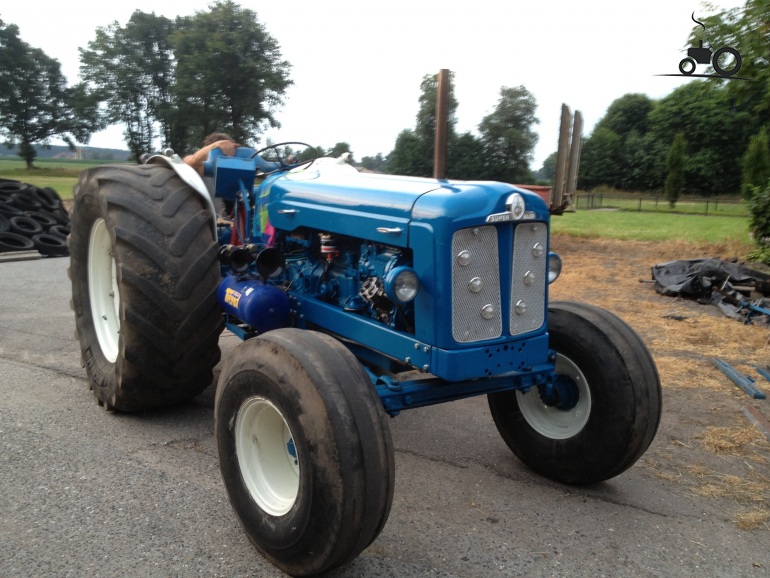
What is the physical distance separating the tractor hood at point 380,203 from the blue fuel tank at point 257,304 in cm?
39

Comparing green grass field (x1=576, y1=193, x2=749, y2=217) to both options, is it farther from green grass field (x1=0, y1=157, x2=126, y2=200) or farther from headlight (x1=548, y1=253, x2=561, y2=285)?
headlight (x1=548, y1=253, x2=561, y2=285)

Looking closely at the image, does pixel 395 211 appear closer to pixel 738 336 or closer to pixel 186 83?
pixel 738 336

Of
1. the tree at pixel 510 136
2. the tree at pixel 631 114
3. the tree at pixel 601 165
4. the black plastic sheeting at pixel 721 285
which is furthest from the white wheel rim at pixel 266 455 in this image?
the tree at pixel 631 114

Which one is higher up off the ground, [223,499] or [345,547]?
[345,547]

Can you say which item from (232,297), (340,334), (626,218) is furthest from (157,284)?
(626,218)

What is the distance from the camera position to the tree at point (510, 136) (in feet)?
27.3

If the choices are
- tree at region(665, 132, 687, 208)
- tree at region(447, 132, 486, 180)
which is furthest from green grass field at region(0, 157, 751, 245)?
tree at region(447, 132, 486, 180)

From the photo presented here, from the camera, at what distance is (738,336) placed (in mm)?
6824

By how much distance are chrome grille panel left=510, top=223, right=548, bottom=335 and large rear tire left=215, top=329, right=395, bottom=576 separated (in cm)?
92

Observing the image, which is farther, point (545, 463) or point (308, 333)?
point (545, 463)

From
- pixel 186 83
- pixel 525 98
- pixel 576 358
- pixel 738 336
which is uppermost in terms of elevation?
pixel 186 83

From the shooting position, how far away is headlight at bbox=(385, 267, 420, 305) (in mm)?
2830

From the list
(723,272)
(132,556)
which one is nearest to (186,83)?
(723,272)

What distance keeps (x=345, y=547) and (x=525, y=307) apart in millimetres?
1385
